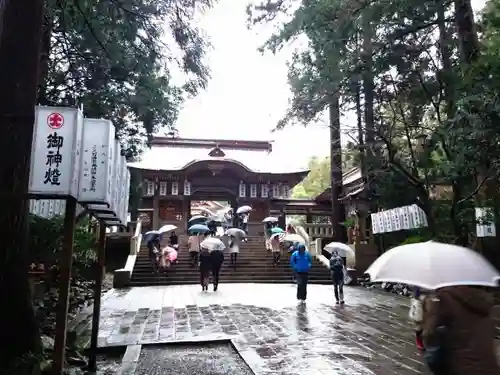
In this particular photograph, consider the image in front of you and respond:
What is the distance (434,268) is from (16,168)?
3955 mm

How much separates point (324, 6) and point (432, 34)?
3.61 m

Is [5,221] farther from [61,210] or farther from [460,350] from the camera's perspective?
[61,210]

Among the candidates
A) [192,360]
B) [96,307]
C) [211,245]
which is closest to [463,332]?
[192,360]

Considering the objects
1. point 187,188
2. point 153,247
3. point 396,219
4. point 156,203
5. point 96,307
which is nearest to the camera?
point 96,307

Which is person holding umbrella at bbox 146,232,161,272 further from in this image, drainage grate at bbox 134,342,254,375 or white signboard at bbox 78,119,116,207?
white signboard at bbox 78,119,116,207

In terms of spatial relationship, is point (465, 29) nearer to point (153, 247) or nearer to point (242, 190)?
point (153, 247)

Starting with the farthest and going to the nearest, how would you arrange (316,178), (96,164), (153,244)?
1. (316,178)
2. (153,244)
3. (96,164)

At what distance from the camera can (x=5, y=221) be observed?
4609 mm

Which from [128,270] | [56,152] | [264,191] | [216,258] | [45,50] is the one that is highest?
[264,191]

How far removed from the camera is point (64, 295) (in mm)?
4555

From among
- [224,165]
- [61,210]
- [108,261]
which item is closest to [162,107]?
[61,210]

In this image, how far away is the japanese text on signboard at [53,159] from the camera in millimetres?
4566

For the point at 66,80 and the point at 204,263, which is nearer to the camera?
the point at 66,80

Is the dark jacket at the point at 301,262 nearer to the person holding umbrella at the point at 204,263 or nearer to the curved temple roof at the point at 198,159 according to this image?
the person holding umbrella at the point at 204,263
